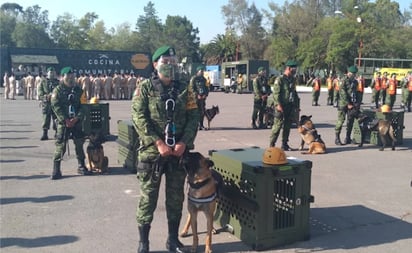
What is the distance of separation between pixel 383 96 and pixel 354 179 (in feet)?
57.5

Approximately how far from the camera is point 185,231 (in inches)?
209

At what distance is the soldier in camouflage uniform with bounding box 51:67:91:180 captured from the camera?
7.98 meters

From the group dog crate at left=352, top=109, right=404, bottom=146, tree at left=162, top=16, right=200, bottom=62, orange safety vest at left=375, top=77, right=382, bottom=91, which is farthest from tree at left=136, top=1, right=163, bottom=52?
dog crate at left=352, top=109, right=404, bottom=146

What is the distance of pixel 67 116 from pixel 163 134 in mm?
3949

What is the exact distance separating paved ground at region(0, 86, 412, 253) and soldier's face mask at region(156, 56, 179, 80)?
1.92 metres

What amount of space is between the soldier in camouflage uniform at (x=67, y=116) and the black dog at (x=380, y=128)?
23.8 feet

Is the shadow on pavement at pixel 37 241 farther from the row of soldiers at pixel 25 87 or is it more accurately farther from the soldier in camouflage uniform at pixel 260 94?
the row of soldiers at pixel 25 87

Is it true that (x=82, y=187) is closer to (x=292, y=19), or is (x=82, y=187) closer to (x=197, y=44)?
(x=292, y=19)

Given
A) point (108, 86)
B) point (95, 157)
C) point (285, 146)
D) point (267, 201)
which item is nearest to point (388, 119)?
point (285, 146)

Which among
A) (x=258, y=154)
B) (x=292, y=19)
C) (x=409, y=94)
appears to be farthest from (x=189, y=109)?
(x=292, y=19)

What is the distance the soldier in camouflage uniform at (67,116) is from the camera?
26.2 feet

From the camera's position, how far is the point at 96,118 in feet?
40.8

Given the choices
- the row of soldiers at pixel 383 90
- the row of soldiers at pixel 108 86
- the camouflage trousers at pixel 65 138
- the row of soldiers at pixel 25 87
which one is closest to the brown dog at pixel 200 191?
the camouflage trousers at pixel 65 138

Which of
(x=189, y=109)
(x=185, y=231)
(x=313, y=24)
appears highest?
(x=313, y=24)
